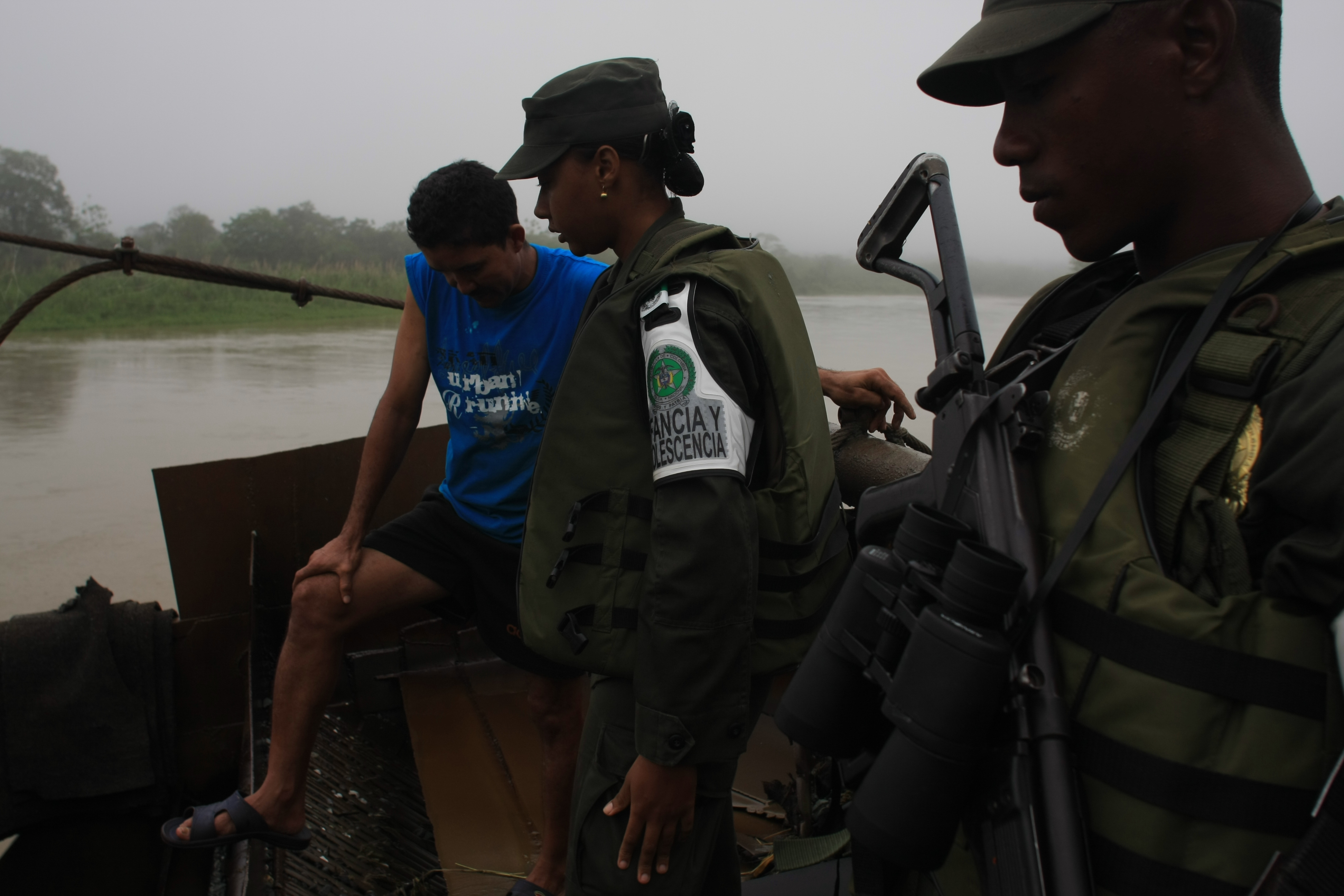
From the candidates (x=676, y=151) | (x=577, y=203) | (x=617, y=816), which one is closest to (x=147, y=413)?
(x=577, y=203)

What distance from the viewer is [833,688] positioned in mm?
1118

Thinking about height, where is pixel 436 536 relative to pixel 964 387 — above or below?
below

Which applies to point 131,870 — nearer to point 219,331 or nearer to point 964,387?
point 964,387

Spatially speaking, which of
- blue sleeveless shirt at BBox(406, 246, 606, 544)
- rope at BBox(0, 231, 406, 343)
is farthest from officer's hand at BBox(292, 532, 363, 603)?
rope at BBox(0, 231, 406, 343)

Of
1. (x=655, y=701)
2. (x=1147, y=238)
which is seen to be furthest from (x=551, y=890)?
(x=1147, y=238)

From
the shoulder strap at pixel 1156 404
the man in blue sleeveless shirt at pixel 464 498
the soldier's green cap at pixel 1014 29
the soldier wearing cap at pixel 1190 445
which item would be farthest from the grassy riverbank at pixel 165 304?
the shoulder strap at pixel 1156 404

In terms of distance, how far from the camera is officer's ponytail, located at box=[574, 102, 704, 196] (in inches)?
70.1

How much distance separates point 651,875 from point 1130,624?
968 millimetres

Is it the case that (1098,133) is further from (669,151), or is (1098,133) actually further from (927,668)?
(669,151)

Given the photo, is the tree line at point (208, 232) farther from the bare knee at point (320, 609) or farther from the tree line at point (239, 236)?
the bare knee at point (320, 609)

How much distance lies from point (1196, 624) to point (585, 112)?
1.42 metres

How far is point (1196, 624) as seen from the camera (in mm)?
852

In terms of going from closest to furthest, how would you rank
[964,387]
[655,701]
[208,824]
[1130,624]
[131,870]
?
[1130,624] → [964,387] → [655,701] → [208,824] → [131,870]

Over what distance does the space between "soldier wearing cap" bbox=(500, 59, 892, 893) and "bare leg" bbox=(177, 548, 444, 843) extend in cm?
97
